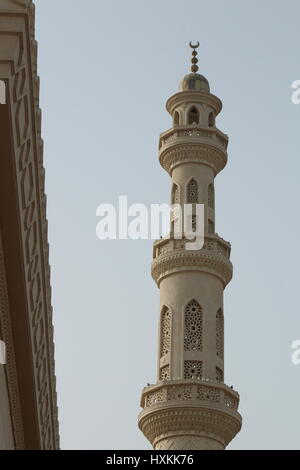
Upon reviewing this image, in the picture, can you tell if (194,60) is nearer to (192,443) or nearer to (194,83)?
(194,83)

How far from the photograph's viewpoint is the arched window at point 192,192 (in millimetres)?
16781

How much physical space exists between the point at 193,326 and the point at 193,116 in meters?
4.76

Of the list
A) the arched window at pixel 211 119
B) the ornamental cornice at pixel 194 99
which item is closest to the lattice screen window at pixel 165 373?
the arched window at pixel 211 119

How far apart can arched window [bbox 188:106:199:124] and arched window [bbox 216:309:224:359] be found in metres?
4.24

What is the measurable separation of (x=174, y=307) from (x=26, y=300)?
1047 cm

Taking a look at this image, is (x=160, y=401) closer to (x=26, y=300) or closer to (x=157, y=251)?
(x=157, y=251)

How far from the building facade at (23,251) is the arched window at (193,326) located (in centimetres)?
868

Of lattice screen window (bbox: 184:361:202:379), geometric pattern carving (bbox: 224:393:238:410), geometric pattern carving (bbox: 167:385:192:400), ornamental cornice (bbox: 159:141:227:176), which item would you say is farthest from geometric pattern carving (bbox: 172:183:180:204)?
geometric pattern carving (bbox: 224:393:238:410)

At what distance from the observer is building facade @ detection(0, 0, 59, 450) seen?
14.3 feet

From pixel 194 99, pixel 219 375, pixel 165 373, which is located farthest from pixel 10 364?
pixel 194 99

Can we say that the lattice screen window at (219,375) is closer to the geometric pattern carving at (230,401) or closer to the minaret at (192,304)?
the minaret at (192,304)

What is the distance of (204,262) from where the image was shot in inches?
621

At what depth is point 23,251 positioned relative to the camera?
5.10 meters
